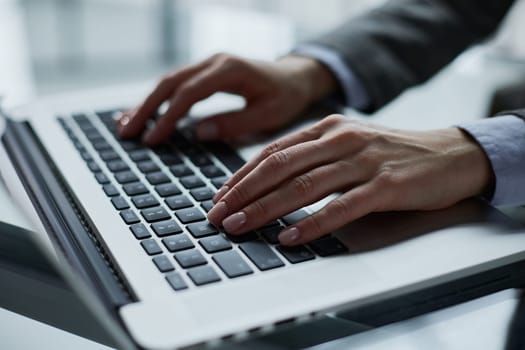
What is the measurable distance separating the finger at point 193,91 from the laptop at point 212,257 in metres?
0.07

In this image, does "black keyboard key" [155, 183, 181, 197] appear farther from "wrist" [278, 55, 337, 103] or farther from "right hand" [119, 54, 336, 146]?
"wrist" [278, 55, 337, 103]

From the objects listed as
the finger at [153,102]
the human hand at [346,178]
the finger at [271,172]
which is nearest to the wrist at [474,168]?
the human hand at [346,178]

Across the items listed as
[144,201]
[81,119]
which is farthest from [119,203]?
[81,119]

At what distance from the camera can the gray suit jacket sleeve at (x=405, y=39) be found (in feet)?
2.67

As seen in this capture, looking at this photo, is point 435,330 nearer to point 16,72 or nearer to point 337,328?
point 337,328

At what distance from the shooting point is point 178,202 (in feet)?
1.85

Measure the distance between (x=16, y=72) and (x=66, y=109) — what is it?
359 mm

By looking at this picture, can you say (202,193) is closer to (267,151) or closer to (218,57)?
(267,151)

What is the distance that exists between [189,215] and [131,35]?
1329 millimetres

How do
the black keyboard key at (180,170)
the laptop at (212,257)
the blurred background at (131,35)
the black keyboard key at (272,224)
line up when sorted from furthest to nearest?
the blurred background at (131,35) → the black keyboard key at (180,170) → the black keyboard key at (272,224) → the laptop at (212,257)

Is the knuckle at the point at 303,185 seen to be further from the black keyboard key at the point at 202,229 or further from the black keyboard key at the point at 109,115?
the black keyboard key at the point at 109,115

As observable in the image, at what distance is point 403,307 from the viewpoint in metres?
0.46

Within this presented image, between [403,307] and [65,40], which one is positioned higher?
[403,307]

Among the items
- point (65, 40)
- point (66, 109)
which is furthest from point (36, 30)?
point (66, 109)
